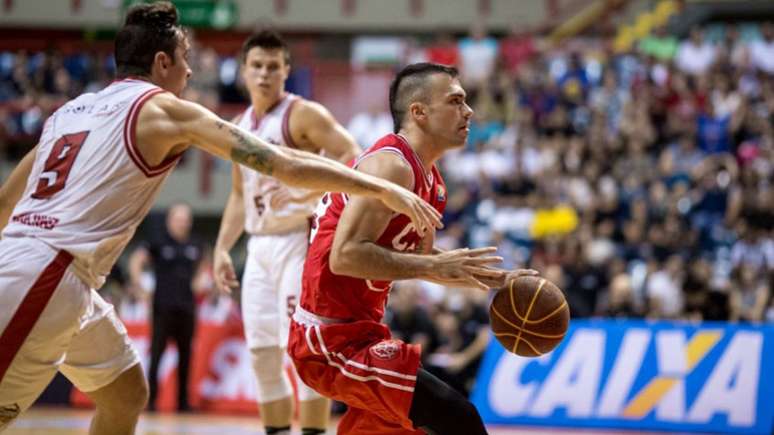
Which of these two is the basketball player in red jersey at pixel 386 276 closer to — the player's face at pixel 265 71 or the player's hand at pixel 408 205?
the player's hand at pixel 408 205

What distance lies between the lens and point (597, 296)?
13.5 metres

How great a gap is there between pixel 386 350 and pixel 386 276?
1.20 ft

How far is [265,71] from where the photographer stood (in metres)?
7.13

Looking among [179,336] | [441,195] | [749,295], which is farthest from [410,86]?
[749,295]

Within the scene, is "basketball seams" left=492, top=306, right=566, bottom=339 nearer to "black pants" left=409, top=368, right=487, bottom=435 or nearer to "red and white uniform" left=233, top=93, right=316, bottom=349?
"black pants" left=409, top=368, right=487, bottom=435

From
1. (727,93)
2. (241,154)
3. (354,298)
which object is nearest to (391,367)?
(354,298)

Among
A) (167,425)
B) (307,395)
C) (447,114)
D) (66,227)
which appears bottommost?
(167,425)

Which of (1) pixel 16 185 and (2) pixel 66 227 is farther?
(1) pixel 16 185

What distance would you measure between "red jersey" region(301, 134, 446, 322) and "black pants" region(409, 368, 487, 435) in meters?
0.48

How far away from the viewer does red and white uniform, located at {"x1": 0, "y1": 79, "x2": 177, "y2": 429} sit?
4.42m

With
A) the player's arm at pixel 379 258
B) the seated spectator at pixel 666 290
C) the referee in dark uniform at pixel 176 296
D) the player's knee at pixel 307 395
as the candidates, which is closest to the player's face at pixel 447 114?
the player's arm at pixel 379 258

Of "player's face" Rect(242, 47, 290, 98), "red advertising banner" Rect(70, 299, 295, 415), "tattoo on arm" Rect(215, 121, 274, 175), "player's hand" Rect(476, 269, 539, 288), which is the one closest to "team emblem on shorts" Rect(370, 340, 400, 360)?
"player's hand" Rect(476, 269, 539, 288)

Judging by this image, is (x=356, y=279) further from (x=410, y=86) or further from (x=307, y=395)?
(x=307, y=395)

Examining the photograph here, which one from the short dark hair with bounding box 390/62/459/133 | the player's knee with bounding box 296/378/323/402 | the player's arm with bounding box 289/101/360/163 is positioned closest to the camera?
the short dark hair with bounding box 390/62/459/133
